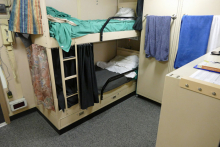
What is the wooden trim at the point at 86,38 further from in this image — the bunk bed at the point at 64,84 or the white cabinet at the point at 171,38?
the white cabinet at the point at 171,38

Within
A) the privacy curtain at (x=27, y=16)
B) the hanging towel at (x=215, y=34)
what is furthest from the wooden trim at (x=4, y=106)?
the hanging towel at (x=215, y=34)

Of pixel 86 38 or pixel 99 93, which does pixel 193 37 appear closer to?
pixel 86 38

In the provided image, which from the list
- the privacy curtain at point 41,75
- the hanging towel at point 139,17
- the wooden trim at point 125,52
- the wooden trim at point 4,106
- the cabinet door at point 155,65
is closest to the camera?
the privacy curtain at point 41,75

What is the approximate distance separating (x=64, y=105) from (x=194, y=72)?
1615mm

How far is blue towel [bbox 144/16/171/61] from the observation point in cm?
239

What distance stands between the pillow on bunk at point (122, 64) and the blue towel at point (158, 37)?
46cm

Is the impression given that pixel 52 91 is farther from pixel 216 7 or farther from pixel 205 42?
pixel 216 7

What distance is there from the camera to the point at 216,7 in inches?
75.7

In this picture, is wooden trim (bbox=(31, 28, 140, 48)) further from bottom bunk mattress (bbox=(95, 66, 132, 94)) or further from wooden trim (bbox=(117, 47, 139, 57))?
bottom bunk mattress (bbox=(95, 66, 132, 94))

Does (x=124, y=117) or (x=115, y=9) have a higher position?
(x=115, y=9)

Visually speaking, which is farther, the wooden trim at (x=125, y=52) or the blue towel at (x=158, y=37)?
the wooden trim at (x=125, y=52)

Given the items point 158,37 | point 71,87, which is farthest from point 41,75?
point 158,37

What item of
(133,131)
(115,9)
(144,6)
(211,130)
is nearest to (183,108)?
(211,130)

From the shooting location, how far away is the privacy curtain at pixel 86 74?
199 centimetres
